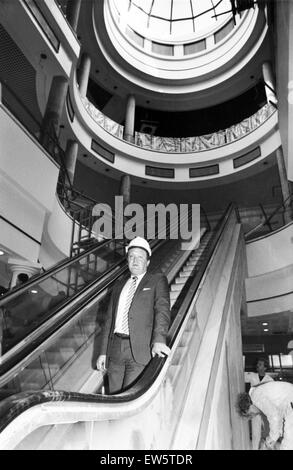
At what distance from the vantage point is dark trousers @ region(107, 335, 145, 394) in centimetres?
254

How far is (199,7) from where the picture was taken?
2008 cm

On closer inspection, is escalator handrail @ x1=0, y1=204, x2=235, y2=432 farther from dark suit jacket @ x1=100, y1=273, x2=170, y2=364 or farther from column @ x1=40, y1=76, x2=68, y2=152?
column @ x1=40, y1=76, x2=68, y2=152

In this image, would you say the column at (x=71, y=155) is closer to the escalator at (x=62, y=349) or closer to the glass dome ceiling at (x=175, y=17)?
the glass dome ceiling at (x=175, y=17)

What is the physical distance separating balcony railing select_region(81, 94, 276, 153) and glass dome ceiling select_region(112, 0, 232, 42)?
19.1 feet

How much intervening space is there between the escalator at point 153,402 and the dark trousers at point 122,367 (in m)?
0.20

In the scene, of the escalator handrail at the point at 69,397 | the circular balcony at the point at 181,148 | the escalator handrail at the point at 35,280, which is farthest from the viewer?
the circular balcony at the point at 181,148

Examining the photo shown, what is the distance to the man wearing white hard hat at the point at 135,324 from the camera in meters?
2.54

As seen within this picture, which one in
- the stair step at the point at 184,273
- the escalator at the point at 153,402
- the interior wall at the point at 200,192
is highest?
the interior wall at the point at 200,192

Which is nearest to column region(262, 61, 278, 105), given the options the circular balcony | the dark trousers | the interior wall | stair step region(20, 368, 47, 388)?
the circular balcony

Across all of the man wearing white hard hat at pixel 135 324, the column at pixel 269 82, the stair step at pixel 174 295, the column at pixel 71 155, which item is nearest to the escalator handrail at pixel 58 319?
the stair step at pixel 174 295

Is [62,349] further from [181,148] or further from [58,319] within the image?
[181,148]

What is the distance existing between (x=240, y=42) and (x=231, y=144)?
13.5ft

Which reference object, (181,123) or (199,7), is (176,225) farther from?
(199,7)
